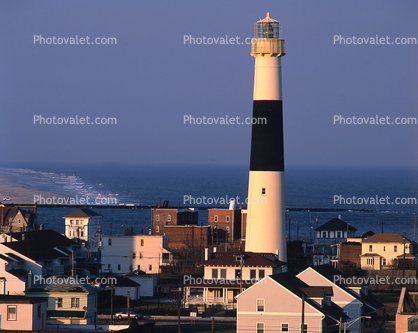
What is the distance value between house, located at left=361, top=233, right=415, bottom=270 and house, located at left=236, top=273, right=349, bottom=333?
118 feet

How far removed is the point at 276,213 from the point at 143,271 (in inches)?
784

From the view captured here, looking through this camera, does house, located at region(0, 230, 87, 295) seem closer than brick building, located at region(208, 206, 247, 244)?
Yes

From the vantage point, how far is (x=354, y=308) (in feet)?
136

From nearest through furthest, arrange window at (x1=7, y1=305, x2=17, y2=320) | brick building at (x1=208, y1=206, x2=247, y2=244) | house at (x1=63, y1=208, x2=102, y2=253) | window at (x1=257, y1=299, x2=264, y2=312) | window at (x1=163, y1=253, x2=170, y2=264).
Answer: window at (x1=7, y1=305, x2=17, y2=320)
window at (x1=257, y1=299, x2=264, y2=312)
window at (x1=163, y1=253, x2=170, y2=264)
brick building at (x1=208, y1=206, x2=247, y2=244)
house at (x1=63, y1=208, x2=102, y2=253)

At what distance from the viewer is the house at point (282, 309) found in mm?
35219

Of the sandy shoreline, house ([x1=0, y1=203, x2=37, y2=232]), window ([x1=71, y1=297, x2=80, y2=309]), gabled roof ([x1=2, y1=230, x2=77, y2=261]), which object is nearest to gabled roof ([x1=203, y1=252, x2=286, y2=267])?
window ([x1=71, y1=297, x2=80, y2=309])

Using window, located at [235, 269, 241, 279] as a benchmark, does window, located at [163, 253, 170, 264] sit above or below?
above

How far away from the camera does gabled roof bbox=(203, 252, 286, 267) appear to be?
48778 millimetres

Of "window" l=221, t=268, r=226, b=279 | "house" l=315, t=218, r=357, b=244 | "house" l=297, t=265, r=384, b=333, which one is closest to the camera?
"house" l=297, t=265, r=384, b=333

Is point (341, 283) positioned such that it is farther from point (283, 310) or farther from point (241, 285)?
point (283, 310)

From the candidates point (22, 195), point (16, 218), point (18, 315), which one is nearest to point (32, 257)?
point (18, 315)

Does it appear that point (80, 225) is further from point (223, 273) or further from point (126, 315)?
point (126, 315)

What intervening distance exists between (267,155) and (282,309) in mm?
15277

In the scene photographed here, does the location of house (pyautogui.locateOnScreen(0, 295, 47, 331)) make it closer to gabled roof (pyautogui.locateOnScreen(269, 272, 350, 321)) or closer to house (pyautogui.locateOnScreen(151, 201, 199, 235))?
gabled roof (pyautogui.locateOnScreen(269, 272, 350, 321))
